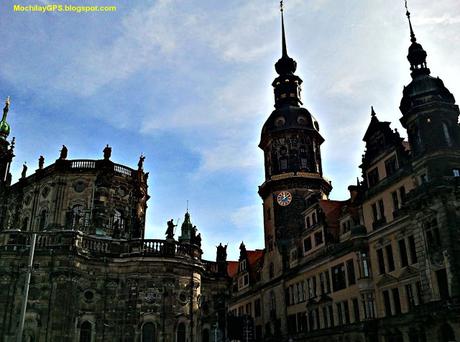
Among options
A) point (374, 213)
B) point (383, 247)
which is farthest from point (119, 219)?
point (383, 247)

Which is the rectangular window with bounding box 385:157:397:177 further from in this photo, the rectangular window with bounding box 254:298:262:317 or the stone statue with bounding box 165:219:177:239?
the rectangular window with bounding box 254:298:262:317

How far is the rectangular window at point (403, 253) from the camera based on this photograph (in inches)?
1333

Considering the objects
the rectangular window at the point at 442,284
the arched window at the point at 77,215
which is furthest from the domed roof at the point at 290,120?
the rectangular window at the point at 442,284

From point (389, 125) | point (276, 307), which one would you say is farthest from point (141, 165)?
point (389, 125)

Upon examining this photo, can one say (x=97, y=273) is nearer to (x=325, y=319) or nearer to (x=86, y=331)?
(x=86, y=331)

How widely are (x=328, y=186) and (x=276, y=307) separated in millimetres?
16906

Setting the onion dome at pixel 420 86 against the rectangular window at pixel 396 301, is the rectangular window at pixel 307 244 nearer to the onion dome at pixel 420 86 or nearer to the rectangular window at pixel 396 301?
the rectangular window at pixel 396 301

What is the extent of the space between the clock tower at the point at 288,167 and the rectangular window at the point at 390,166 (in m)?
16.9

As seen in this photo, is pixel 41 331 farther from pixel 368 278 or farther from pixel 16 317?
pixel 368 278

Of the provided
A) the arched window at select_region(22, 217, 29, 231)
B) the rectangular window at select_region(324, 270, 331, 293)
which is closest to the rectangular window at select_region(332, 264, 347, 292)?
the rectangular window at select_region(324, 270, 331, 293)

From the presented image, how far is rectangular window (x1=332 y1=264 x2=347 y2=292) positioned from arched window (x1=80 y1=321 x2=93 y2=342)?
20903 mm

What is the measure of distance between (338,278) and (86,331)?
70.4ft

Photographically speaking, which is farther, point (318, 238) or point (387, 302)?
point (318, 238)

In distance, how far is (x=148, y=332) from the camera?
3850 centimetres
